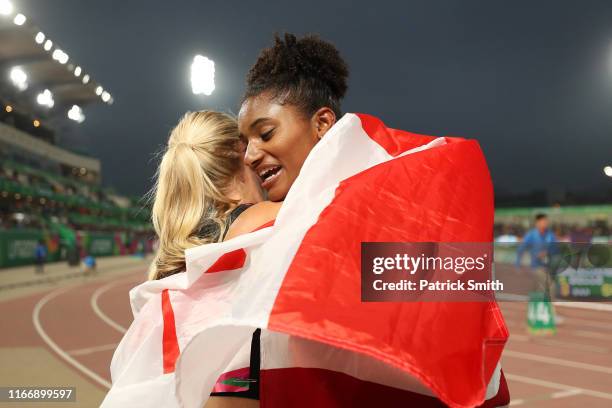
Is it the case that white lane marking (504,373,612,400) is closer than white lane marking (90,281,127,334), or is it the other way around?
white lane marking (504,373,612,400)

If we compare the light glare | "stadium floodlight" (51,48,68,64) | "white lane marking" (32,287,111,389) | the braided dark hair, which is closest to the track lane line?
"white lane marking" (32,287,111,389)

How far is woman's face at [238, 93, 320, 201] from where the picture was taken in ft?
4.64

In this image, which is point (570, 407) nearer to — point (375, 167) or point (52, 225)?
point (375, 167)

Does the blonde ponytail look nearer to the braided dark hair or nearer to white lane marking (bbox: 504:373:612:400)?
the braided dark hair

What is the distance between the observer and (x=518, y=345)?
31.9ft

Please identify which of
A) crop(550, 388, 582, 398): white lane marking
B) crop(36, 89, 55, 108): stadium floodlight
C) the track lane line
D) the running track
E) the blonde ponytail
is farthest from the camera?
crop(36, 89, 55, 108): stadium floodlight

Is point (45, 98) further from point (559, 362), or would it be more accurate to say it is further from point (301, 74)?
point (301, 74)

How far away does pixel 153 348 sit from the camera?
1.17 meters

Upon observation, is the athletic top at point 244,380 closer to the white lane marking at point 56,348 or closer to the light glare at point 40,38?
the white lane marking at point 56,348

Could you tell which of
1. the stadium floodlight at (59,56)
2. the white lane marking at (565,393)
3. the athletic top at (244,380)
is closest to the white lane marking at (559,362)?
the white lane marking at (565,393)

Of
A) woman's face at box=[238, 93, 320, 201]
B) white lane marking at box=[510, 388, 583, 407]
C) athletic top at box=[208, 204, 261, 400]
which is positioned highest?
woman's face at box=[238, 93, 320, 201]

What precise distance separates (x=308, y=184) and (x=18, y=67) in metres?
47.6

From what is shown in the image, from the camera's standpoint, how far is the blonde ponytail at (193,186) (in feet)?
5.17

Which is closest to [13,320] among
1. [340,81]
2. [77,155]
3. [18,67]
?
[340,81]
